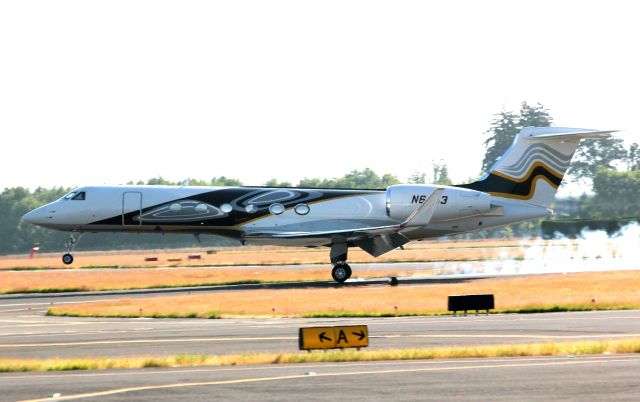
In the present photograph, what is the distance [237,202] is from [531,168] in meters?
15.1

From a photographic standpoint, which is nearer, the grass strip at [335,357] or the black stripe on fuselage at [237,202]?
the grass strip at [335,357]

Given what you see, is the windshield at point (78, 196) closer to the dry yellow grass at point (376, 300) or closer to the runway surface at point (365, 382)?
the dry yellow grass at point (376, 300)

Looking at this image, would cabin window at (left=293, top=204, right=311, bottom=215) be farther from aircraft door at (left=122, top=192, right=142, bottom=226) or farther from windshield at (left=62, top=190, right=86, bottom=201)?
windshield at (left=62, top=190, right=86, bottom=201)

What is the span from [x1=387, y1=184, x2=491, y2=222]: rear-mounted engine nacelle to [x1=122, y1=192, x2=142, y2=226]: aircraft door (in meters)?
12.1

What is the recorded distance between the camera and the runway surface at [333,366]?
1516cm

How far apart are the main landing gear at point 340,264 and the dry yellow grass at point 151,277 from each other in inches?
140

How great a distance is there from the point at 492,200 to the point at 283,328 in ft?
73.7

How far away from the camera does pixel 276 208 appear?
4622 centimetres

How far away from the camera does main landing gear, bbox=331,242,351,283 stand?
148 ft

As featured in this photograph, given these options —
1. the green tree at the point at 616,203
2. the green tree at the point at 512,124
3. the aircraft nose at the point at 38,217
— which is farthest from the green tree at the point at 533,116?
the aircraft nose at the point at 38,217

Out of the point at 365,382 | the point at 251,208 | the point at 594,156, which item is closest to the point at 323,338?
the point at 365,382

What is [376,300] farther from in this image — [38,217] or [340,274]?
[38,217]

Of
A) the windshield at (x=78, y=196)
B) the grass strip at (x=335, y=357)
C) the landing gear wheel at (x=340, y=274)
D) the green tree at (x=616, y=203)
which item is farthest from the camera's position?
the green tree at (x=616, y=203)

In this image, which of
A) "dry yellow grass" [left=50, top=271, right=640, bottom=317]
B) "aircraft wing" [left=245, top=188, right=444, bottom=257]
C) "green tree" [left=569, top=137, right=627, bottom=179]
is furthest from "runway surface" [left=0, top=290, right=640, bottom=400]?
"green tree" [left=569, top=137, right=627, bottom=179]
